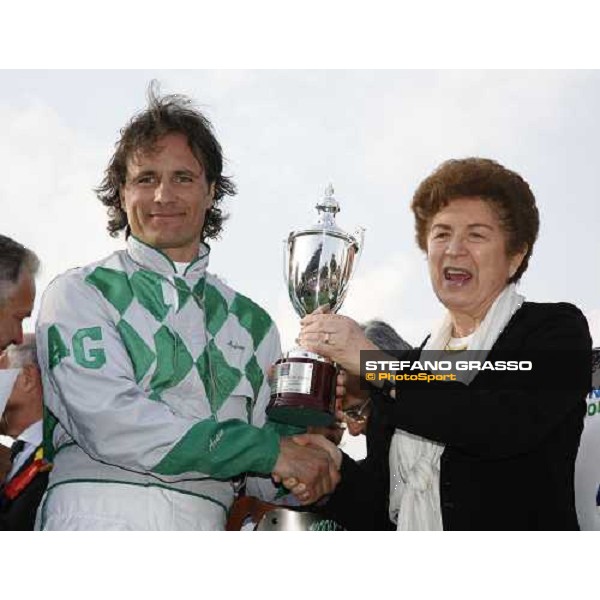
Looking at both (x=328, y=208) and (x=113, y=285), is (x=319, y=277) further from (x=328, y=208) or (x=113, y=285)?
(x=113, y=285)

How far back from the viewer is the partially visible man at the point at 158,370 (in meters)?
3.14

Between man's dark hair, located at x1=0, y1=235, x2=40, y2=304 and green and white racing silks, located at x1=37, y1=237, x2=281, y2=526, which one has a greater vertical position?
man's dark hair, located at x1=0, y1=235, x2=40, y2=304

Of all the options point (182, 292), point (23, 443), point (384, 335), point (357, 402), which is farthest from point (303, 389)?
point (23, 443)

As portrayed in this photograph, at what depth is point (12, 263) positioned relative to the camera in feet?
A: 12.9

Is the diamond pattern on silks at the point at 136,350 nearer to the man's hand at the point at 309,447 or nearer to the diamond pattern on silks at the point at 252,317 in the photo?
the diamond pattern on silks at the point at 252,317

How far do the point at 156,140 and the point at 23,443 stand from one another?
4.59ft

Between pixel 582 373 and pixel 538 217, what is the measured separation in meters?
0.71

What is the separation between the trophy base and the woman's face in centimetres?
55

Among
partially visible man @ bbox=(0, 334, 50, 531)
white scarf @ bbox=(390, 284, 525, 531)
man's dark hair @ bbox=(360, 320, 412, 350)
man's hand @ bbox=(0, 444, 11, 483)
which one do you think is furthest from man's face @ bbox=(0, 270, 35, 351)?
white scarf @ bbox=(390, 284, 525, 531)

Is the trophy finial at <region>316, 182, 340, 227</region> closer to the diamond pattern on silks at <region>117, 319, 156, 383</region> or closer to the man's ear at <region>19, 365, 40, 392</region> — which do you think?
the diamond pattern on silks at <region>117, 319, 156, 383</region>

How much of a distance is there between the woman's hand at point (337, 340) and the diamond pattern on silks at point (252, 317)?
250mm

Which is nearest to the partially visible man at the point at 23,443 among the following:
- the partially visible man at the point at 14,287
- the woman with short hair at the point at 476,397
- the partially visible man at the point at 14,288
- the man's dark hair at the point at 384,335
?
the partially visible man at the point at 14,288

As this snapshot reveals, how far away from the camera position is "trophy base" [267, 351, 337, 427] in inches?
133

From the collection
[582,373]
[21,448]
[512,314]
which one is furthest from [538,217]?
[21,448]
